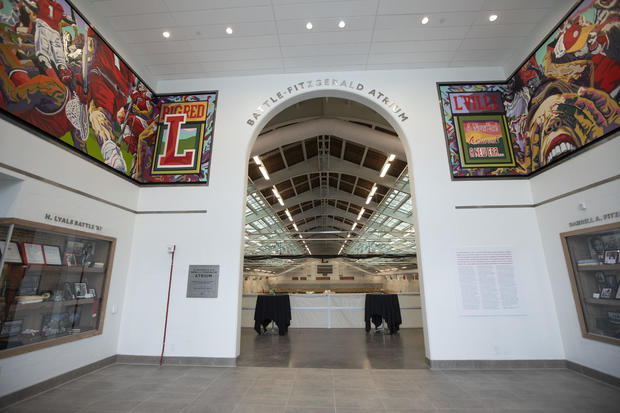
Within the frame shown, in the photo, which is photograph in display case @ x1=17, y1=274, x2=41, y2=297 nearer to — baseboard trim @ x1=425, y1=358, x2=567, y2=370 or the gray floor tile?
the gray floor tile

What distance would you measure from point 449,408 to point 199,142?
193 inches

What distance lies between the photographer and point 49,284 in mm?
3162

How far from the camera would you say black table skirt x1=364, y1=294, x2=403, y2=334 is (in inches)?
255

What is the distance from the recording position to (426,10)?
3943 mm

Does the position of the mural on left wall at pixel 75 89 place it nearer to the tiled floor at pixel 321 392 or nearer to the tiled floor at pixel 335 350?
the tiled floor at pixel 321 392

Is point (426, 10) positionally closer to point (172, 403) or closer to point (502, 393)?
point (502, 393)

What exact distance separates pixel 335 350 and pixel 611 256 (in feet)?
13.2

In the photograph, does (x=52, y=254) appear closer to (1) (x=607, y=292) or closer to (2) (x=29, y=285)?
(2) (x=29, y=285)

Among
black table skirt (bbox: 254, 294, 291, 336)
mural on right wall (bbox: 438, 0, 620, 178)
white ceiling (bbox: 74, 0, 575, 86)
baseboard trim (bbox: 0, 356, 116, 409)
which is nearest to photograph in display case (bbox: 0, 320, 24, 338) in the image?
baseboard trim (bbox: 0, 356, 116, 409)

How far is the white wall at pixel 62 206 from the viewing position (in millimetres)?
2682

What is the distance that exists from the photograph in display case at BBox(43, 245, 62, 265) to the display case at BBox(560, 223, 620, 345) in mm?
6417

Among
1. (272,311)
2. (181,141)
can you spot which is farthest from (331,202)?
(181,141)

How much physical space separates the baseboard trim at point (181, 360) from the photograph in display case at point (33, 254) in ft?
6.12

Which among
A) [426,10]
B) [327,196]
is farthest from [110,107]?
[327,196]
